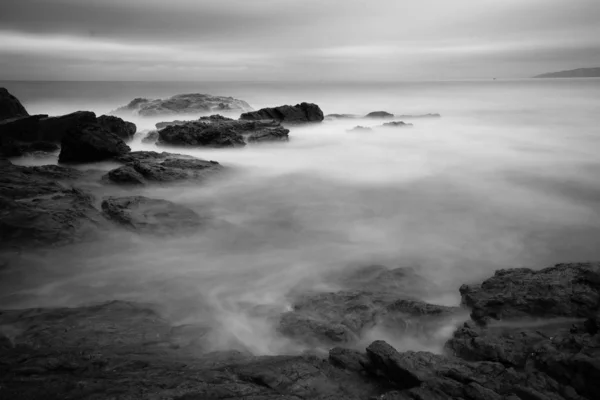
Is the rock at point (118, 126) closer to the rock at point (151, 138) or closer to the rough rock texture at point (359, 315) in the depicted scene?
the rock at point (151, 138)

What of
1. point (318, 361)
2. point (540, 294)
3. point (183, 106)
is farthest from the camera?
point (183, 106)

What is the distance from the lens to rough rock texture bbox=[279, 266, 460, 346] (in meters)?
4.97

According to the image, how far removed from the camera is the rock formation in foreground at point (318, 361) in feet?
11.4

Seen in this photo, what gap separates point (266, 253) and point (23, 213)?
177 inches

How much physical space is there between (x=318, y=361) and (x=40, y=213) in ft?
20.5

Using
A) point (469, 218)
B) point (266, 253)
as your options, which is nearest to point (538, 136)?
point (469, 218)

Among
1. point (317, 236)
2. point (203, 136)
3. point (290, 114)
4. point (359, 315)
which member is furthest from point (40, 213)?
point (290, 114)

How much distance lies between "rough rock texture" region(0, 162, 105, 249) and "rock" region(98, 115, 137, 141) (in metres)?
9.83

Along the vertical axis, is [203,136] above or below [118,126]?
below

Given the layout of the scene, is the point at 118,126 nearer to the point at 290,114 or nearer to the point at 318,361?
the point at 290,114

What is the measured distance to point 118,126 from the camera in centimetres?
1970

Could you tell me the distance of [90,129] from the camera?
1362cm

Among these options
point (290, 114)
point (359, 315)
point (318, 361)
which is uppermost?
point (290, 114)

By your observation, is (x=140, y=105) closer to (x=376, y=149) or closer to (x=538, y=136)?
(x=376, y=149)
